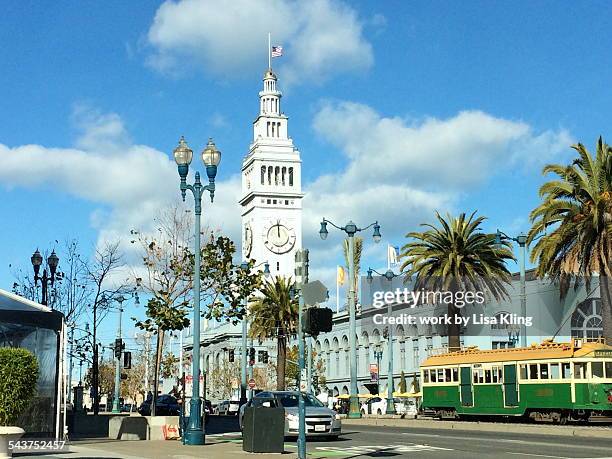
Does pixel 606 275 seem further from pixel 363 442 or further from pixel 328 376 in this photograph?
pixel 328 376

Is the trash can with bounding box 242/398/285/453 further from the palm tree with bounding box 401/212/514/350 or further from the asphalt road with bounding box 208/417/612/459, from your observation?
the palm tree with bounding box 401/212/514/350

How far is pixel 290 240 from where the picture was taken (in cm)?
17638

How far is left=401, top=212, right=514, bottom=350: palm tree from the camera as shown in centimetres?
5012

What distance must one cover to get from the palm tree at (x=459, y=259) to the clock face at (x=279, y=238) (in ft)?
403

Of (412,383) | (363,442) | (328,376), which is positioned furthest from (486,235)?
(328,376)

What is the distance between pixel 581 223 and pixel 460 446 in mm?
16831

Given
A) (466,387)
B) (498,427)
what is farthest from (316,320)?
(466,387)

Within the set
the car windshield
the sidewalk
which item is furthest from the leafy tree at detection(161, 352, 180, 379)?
the sidewalk

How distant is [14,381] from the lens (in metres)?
18.0

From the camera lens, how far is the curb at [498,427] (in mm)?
31219

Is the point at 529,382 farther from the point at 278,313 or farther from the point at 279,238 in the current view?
the point at 279,238

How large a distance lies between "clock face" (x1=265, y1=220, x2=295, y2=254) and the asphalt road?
142308 millimetres

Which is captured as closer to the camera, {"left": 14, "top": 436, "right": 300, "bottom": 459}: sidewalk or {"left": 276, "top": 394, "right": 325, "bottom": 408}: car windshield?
{"left": 14, "top": 436, "right": 300, "bottom": 459}: sidewalk

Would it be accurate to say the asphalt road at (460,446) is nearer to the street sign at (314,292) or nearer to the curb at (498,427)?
the curb at (498,427)
